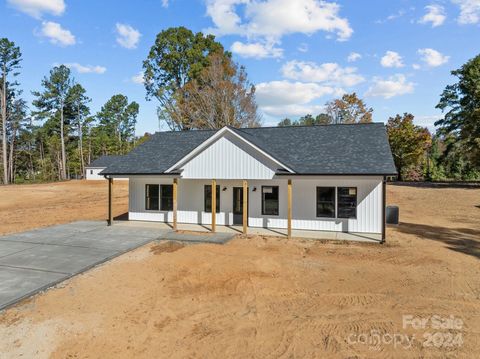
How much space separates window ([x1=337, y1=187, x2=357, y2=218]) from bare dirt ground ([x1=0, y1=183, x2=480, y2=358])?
2.44m

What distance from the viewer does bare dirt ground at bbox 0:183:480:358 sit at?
561cm

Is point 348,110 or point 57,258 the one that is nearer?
point 57,258

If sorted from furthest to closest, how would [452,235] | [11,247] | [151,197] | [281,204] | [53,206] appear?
1. [53,206]
2. [151,197]
3. [281,204]
4. [452,235]
5. [11,247]

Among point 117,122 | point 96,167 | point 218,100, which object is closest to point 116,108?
point 117,122

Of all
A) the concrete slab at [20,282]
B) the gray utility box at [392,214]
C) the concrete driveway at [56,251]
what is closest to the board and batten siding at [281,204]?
the concrete driveway at [56,251]

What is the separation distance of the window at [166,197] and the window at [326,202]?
7.87 meters

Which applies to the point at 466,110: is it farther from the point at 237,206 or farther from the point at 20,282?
the point at 20,282

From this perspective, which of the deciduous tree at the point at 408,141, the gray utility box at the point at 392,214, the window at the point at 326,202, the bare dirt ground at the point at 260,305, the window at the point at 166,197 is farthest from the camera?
the deciduous tree at the point at 408,141

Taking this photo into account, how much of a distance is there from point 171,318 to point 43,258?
6372 mm

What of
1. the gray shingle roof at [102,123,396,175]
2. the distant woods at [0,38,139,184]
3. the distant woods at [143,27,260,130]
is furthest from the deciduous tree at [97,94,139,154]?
the gray shingle roof at [102,123,396,175]

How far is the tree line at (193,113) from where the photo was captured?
3912cm

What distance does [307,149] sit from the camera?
16.3m

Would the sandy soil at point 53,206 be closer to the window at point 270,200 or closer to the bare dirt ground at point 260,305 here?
the bare dirt ground at point 260,305

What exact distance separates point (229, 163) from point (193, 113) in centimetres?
2701
